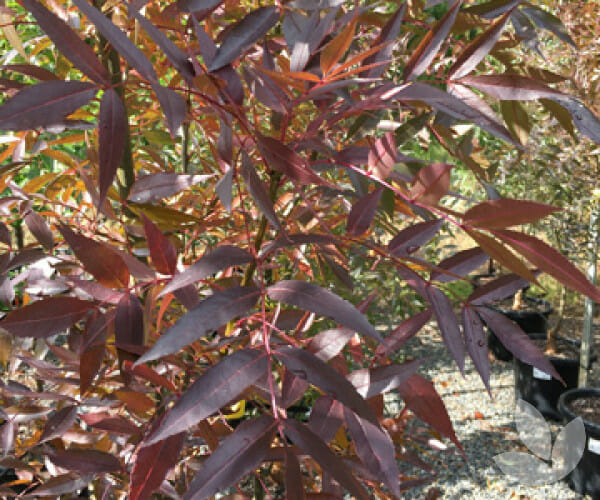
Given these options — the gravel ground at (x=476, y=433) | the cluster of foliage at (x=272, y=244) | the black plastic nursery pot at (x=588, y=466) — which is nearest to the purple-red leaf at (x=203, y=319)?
the cluster of foliage at (x=272, y=244)

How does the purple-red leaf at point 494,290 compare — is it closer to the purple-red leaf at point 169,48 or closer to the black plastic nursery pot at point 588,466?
the purple-red leaf at point 169,48

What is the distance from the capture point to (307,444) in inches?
11.9

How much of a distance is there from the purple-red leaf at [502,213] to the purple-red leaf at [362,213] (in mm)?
92

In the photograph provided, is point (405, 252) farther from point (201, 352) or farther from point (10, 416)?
point (10, 416)

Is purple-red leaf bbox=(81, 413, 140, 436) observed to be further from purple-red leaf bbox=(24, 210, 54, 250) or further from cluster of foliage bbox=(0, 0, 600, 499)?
purple-red leaf bbox=(24, 210, 54, 250)

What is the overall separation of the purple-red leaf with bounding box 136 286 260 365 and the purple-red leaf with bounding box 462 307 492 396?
170 millimetres

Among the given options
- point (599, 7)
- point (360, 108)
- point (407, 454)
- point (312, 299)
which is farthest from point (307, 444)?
point (599, 7)

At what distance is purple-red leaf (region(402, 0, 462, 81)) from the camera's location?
1.17 ft

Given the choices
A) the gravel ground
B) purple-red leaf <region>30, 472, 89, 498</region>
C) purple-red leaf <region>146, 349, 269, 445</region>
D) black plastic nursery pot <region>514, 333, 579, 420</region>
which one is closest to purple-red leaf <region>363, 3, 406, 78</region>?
purple-red leaf <region>146, 349, 269, 445</region>

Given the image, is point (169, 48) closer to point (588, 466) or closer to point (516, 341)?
point (516, 341)

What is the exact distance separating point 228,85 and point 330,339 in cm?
18

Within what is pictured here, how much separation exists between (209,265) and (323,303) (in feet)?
0.23

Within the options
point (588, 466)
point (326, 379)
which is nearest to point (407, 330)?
point (326, 379)

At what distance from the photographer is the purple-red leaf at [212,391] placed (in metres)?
Result: 0.27
